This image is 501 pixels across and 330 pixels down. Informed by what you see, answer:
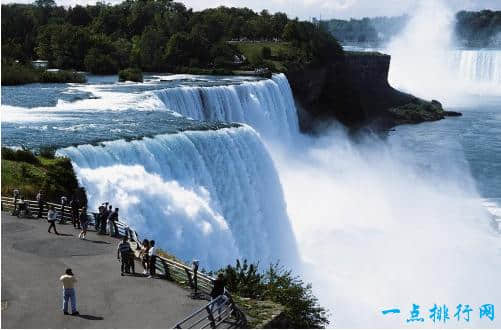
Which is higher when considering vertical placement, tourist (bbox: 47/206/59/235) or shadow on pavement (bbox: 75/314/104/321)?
tourist (bbox: 47/206/59/235)

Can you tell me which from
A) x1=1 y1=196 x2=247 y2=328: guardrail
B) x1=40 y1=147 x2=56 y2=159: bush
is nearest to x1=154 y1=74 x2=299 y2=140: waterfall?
x1=40 y1=147 x2=56 y2=159: bush

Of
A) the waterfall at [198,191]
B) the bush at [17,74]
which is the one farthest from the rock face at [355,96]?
the waterfall at [198,191]

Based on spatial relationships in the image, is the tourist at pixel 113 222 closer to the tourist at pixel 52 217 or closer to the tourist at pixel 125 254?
the tourist at pixel 52 217

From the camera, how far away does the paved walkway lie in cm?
1372

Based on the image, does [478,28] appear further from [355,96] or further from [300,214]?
[300,214]

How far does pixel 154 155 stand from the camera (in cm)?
2561

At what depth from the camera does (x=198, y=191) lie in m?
25.8

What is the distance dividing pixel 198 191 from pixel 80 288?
10.8 meters

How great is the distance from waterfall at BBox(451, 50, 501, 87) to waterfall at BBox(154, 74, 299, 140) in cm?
5742

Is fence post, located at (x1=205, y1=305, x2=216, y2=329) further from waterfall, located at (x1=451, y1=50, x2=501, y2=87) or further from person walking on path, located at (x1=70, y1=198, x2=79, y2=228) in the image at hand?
waterfall, located at (x1=451, y1=50, x2=501, y2=87)

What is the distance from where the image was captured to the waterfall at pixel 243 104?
4191cm

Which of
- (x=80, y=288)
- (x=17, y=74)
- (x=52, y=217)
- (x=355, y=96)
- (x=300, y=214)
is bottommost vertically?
(x=300, y=214)

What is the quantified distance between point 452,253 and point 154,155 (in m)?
15.1

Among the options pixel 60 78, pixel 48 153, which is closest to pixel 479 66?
pixel 60 78
